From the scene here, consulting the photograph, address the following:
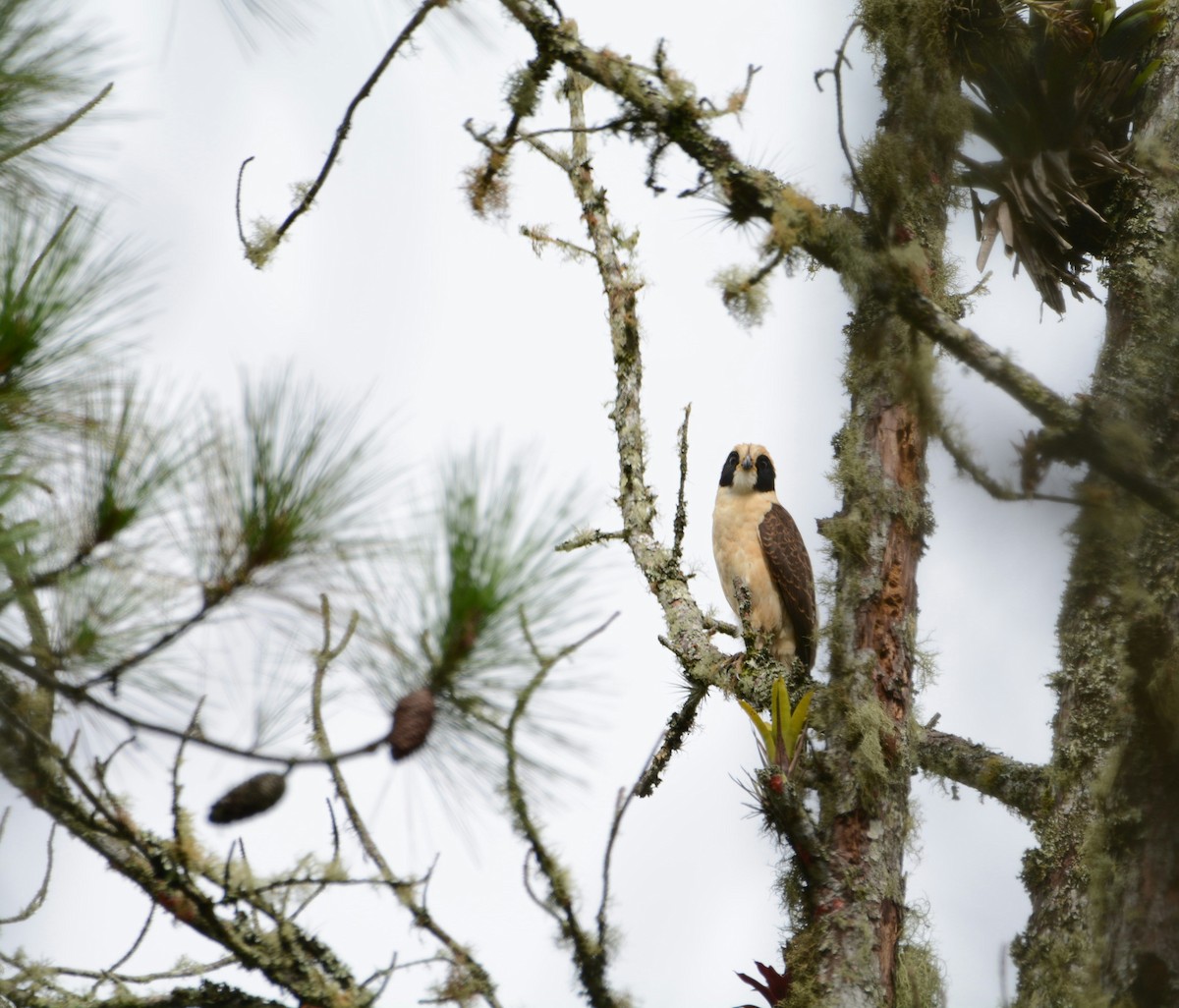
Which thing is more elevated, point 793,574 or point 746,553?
point 746,553

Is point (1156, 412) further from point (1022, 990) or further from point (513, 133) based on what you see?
point (513, 133)

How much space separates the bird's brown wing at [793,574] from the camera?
5.71 m

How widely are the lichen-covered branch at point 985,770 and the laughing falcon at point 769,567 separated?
1.46m

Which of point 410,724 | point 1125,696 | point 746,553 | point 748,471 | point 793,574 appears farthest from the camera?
point 748,471

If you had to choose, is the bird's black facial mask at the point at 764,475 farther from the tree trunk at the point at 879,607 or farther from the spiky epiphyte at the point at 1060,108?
the tree trunk at the point at 879,607

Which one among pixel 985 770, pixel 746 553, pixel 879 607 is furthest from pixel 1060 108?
pixel 746 553

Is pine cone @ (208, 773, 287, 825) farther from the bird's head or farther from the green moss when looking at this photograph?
the bird's head

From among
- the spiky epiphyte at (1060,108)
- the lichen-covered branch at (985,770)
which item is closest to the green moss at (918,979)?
the lichen-covered branch at (985,770)

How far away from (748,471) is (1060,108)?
2928 millimetres

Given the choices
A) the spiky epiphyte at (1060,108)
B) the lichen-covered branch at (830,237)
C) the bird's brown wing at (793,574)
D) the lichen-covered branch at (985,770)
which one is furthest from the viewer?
the bird's brown wing at (793,574)

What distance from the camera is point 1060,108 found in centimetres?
387

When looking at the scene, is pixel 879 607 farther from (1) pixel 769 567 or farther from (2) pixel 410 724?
(1) pixel 769 567

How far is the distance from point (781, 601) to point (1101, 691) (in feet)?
8.81

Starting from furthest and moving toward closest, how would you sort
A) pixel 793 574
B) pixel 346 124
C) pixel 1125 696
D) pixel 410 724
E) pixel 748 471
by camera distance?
pixel 748 471
pixel 793 574
pixel 346 124
pixel 1125 696
pixel 410 724
